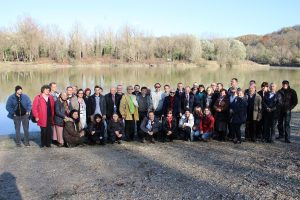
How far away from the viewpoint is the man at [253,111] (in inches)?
345

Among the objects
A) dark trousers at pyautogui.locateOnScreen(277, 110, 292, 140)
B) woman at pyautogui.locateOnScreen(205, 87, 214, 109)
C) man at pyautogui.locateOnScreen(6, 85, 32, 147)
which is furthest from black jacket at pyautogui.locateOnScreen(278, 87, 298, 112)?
man at pyautogui.locateOnScreen(6, 85, 32, 147)

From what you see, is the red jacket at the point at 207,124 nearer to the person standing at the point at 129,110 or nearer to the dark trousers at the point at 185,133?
the dark trousers at the point at 185,133

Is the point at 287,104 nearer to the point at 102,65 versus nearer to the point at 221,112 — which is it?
the point at 221,112

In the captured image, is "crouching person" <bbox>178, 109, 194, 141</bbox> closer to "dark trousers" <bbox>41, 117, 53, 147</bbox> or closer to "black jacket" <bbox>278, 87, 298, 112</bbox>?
"black jacket" <bbox>278, 87, 298, 112</bbox>

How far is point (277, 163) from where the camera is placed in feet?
22.5

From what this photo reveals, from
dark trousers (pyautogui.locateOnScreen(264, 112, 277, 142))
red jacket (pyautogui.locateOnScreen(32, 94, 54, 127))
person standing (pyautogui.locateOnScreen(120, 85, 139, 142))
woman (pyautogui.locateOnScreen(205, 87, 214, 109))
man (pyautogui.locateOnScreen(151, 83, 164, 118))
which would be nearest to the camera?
red jacket (pyautogui.locateOnScreen(32, 94, 54, 127))

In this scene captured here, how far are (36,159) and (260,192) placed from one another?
480 centimetres

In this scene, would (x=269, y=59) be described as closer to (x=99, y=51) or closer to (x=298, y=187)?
(x=99, y=51)

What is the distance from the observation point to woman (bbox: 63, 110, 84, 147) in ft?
28.7

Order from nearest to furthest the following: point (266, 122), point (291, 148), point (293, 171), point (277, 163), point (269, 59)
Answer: point (293, 171)
point (277, 163)
point (291, 148)
point (266, 122)
point (269, 59)

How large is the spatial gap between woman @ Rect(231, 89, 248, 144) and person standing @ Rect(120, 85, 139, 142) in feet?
8.89

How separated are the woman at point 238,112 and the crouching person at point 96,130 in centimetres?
354

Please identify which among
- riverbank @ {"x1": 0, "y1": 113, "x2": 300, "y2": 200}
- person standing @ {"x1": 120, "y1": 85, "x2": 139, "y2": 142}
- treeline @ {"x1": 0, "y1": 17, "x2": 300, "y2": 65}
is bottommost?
riverbank @ {"x1": 0, "y1": 113, "x2": 300, "y2": 200}

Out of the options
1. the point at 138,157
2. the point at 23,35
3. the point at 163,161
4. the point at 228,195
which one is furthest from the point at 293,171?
the point at 23,35
